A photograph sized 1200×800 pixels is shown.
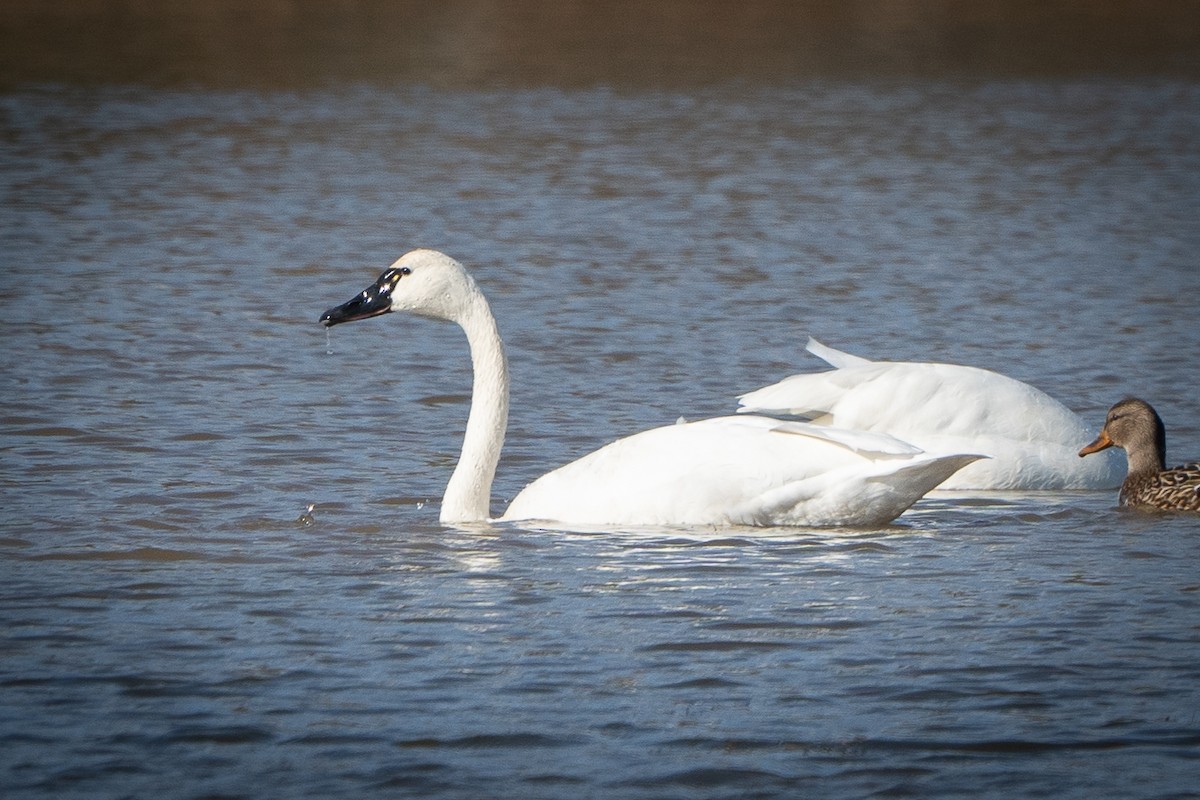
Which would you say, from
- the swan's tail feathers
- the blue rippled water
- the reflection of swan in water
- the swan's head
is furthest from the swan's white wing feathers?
the swan's tail feathers

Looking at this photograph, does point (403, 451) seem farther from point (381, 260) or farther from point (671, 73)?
point (671, 73)

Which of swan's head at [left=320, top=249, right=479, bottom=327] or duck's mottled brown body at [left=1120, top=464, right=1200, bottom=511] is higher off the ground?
swan's head at [left=320, top=249, right=479, bottom=327]

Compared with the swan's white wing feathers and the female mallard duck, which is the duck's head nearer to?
the female mallard duck

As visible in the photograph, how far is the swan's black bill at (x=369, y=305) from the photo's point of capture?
842cm

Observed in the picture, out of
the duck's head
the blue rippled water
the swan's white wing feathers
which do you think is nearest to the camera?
the blue rippled water

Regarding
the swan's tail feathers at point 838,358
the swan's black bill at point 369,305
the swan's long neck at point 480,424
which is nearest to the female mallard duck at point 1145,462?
the swan's tail feathers at point 838,358

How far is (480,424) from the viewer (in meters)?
8.48

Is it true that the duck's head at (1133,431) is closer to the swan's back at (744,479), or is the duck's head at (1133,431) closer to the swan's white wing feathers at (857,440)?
the swan's back at (744,479)

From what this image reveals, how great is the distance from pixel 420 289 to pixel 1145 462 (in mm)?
3321

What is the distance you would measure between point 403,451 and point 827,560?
293 centimetres

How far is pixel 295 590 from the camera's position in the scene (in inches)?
283

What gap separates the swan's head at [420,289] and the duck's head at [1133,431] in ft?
9.67

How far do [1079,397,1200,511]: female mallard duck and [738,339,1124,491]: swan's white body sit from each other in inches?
6.0

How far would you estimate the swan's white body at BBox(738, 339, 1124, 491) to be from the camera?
921 cm
